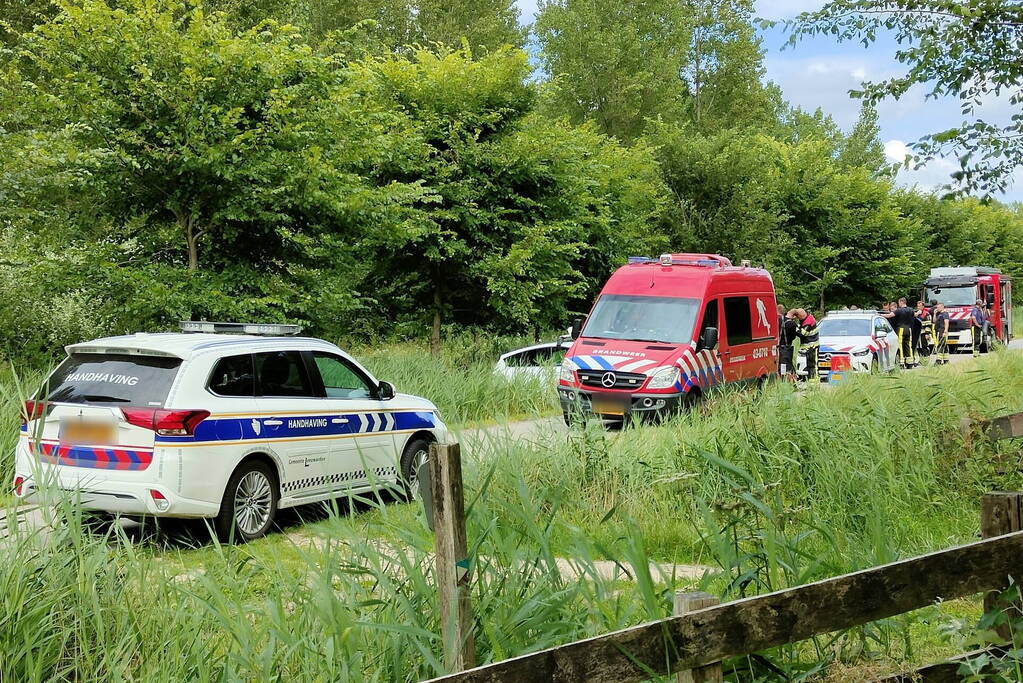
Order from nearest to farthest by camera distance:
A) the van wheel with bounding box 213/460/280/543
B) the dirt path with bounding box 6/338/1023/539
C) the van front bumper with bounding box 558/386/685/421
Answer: the dirt path with bounding box 6/338/1023/539
the van wheel with bounding box 213/460/280/543
the van front bumper with bounding box 558/386/685/421

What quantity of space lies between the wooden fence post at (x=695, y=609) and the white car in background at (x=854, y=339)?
1956 cm

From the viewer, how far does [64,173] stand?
12.1m

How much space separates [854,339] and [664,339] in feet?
34.0

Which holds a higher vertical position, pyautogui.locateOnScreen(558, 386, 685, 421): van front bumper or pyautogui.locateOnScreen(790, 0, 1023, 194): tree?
pyautogui.locateOnScreen(790, 0, 1023, 194): tree

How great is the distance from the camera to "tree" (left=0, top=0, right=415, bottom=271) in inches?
504

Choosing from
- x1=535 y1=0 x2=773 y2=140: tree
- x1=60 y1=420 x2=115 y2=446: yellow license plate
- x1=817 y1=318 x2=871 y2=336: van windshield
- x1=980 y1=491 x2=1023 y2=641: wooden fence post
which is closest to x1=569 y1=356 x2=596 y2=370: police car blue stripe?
x1=60 y1=420 x2=115 y2=446: yellow license plate

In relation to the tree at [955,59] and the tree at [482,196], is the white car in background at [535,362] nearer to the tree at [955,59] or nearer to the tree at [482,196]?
the tree at [482,196]

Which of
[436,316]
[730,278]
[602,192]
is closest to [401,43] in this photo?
[602,192]

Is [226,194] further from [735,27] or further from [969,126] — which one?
[735,27]

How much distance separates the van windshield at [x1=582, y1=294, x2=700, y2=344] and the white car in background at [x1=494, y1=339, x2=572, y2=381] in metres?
1.64

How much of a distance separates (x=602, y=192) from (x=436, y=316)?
6353mm

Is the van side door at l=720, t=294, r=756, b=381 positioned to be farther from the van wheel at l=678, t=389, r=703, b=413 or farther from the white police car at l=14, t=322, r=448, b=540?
the white police car at l=14, t=322, r=448, b=540

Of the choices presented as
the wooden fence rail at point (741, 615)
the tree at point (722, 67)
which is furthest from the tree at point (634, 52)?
the wooden fence rail at point (741, 615)

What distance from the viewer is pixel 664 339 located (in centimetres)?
1506
